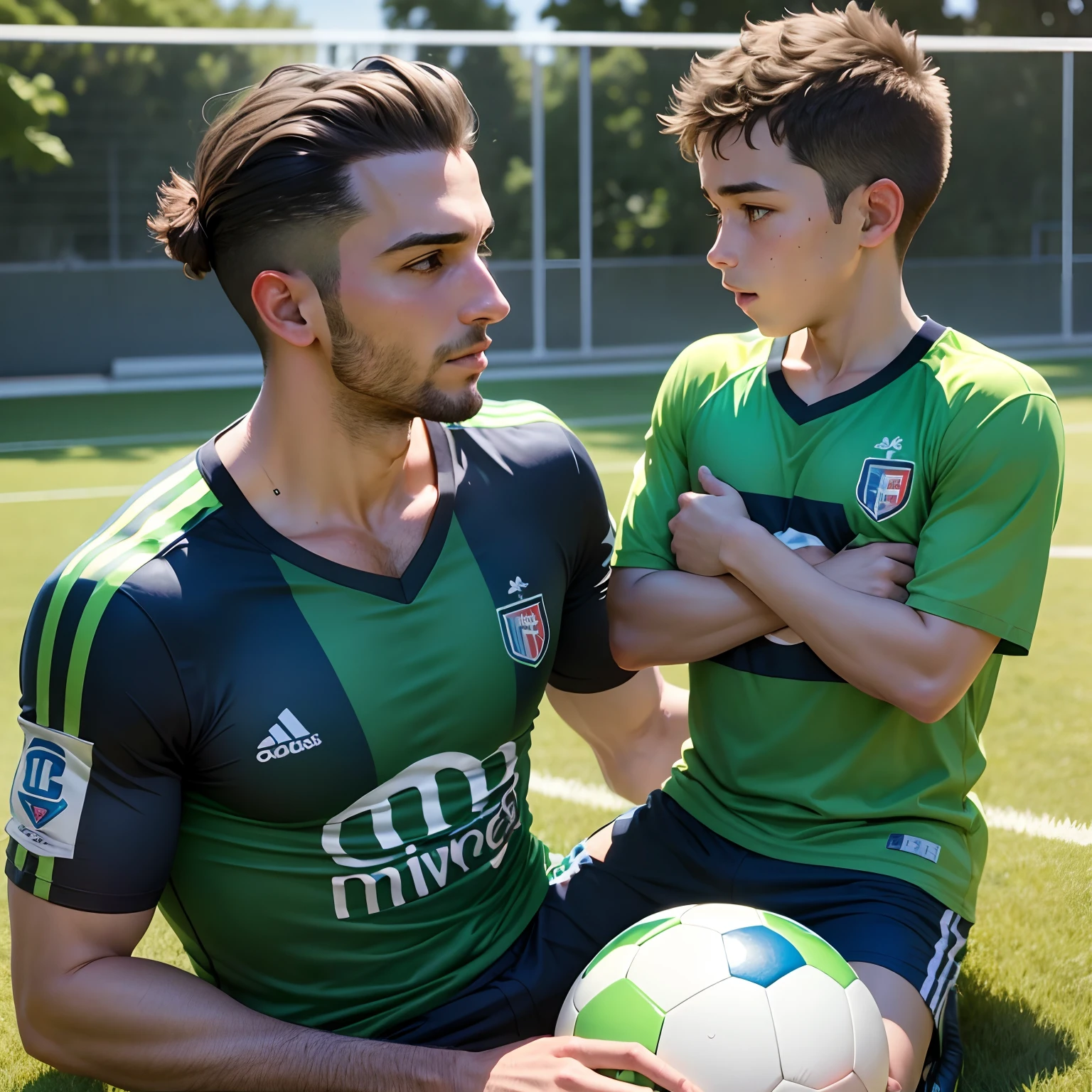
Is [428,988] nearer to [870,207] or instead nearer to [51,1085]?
[51,1085]

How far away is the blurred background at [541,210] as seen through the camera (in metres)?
Answer: 19.5

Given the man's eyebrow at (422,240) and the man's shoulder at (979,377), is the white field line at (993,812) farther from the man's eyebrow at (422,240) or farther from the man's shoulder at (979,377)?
the man's eyebrow at (422,240)

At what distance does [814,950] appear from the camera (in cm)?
251

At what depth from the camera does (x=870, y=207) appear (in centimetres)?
286

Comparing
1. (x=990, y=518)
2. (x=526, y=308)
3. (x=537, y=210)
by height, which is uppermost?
(x=537, y=210)

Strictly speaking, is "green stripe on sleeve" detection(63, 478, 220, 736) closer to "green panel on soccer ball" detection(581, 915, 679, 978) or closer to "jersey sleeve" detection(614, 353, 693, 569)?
"jersey sleeve" detection(614, 353, 693, 569)

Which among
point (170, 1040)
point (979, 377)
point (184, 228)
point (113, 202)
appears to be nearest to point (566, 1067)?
point (170, 1040)

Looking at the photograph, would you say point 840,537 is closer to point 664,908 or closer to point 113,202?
point 664,908

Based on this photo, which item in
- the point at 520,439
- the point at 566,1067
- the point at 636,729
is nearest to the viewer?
the point at 566,1067

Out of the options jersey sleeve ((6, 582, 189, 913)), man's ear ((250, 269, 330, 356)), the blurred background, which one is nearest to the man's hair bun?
man's ear ((250, 269, 330, 356))

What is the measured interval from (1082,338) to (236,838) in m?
21.7

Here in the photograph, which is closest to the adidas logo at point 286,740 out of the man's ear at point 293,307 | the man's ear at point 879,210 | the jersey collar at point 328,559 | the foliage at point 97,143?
the jersey collar at point 328,559

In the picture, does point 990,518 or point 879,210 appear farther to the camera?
point 879,210

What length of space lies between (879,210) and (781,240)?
246 mm
